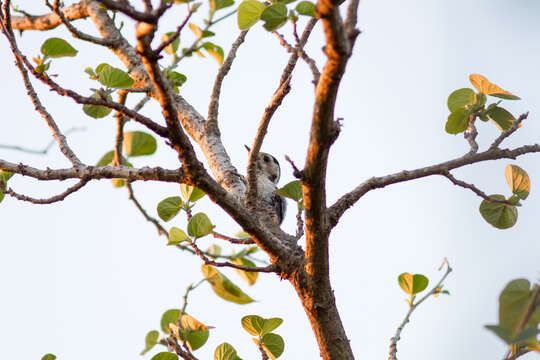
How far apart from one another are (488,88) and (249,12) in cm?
101

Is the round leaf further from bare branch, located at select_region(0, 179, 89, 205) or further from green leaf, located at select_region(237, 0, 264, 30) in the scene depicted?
bare branch, located at select_region(0, 179, 89, 205)

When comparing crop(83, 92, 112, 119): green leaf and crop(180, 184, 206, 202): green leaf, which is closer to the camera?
crop(180, 184, 206, 202): green leaf

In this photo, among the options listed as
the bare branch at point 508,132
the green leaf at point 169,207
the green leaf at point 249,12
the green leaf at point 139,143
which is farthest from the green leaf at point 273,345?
the green leaf at point 249,12

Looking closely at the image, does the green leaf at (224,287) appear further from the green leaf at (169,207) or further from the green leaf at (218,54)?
the green leaf at (218,54)

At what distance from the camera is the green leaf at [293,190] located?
7.01 feet

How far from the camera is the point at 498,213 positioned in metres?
2.28

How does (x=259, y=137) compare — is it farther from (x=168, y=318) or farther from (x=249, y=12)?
(x=168, y=318)

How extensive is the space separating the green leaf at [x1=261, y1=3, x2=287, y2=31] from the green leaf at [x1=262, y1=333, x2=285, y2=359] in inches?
49.9

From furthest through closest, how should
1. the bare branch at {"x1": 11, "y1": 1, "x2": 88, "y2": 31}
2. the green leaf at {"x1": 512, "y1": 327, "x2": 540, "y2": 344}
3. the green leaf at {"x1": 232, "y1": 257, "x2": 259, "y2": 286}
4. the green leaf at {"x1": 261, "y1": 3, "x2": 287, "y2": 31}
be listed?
the bare branch at {"x1": 11, "y1": 1, "x2": 88, "y2": 31}
the green leaf at {"x1": 232, "y1": 257, "x2": 259, "y2": 286}
the green leaf at {"x1": 261, "y1": 3, "x2": 287, "y2": 31}
the green leaf at {"x1": 512, "y1": 327, "x2": 540, "y2": 344}

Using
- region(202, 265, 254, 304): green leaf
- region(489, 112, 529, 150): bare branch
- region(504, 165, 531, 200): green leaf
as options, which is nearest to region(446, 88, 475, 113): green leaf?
region(489, 112, 529, 150): bare branch

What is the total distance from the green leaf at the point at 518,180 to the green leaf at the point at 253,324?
1179mm

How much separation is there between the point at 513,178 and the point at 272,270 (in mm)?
1062

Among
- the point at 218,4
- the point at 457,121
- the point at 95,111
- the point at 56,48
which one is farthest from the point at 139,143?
the point at 457,121

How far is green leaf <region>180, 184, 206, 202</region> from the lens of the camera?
2309 mm
